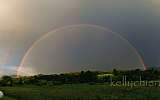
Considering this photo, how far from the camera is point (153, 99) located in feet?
90.6

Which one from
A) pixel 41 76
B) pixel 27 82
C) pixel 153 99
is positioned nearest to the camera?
pixel 153 99

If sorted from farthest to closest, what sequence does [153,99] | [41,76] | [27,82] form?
[41,76]
[27,82]
[153,99]

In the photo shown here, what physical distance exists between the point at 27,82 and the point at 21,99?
78261 mm

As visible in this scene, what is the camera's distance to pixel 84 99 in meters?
30.0

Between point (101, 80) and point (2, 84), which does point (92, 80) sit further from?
point (2, 84)

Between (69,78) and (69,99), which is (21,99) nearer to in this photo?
(69,99)

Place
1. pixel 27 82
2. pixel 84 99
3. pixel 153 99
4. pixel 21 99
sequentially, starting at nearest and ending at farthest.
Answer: pixel 153 99 → pixel 84 99 → pixel 21 99 → pixel 27 82

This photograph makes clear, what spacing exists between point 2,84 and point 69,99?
87186mm

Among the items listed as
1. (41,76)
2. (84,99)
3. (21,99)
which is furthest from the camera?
(41,76)

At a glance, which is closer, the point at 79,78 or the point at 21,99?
the point at 21,99

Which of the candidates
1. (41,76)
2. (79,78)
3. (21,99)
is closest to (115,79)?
(79,78)

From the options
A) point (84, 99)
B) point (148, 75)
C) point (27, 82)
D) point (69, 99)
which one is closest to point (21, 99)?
point (69, 99)

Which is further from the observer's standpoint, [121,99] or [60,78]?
[60,78]

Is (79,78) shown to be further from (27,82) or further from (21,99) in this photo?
(21,99)
